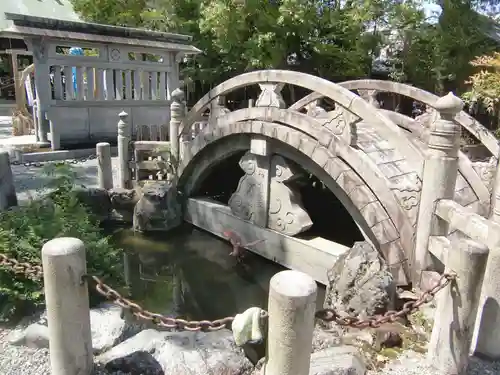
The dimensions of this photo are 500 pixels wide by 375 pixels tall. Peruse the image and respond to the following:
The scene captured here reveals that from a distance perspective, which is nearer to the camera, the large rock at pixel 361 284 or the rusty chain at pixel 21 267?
the rusty chain at pixel 21 267

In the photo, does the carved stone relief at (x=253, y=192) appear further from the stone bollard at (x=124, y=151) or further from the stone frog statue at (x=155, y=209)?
the stone bollard at (x=124, y=151)

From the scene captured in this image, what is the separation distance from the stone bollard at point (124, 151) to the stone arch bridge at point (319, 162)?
1021 mm

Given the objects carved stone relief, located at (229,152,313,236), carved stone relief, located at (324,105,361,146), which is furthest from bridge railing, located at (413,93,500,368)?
carved stone relief, located at (229,152,313,236)

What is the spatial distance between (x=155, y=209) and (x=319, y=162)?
12.4 feet

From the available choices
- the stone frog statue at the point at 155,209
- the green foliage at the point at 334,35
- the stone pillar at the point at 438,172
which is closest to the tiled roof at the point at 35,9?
the green foliage at the point at 334,35

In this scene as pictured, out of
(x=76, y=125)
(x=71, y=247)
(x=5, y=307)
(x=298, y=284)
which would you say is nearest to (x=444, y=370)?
(x=298, y=284)

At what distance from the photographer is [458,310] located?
2.92 metres

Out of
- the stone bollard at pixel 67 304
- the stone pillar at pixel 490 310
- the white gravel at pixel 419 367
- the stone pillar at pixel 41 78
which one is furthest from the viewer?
the stone pillar at pixel 41 78

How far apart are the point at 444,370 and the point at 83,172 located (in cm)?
908

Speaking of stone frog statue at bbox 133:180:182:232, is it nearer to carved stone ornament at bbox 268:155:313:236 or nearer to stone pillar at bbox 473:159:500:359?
carved stone ornament at bbox 268:155:313:236

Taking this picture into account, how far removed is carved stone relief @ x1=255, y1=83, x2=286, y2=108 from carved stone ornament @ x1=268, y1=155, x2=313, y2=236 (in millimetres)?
864

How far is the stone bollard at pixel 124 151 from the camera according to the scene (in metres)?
8.73

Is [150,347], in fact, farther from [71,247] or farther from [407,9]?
[407,9]

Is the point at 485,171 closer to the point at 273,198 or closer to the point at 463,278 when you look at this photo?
the point at 273,198
